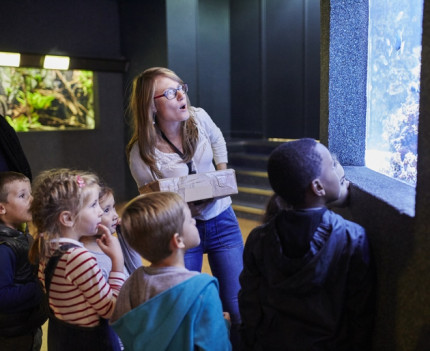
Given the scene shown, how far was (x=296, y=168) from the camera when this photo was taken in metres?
1.31

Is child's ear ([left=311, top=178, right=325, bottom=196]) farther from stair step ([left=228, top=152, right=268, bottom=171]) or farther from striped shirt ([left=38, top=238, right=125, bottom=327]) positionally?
Answer: stair step ([left=228, top=152, right=268, bottom=171])

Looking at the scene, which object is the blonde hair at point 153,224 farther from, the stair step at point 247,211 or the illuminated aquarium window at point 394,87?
the stair step at point 247,211

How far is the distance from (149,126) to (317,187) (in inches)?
39.7

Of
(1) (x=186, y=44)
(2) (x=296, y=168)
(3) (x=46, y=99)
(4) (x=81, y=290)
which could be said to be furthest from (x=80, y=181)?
(3) (x=46, y=99)

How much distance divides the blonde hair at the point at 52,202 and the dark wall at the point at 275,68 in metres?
5.96

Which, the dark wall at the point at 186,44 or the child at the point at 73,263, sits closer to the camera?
the child at the point at 73,263

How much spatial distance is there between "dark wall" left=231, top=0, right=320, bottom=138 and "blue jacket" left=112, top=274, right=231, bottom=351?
6.20m

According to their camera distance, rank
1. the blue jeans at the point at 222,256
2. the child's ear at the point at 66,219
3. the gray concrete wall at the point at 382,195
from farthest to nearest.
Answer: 1. the blue jeans at the point at 222,256
2. the child's ear at the point at 66,219
3. the gray concrete wall at the point at 382,195

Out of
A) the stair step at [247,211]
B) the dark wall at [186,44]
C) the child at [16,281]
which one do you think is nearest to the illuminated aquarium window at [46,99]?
the dark wall at [186,44]

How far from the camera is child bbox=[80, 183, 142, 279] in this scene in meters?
1.77

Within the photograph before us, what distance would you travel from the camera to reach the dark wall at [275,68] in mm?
7162

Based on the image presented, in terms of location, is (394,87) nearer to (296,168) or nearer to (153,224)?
(296,168)

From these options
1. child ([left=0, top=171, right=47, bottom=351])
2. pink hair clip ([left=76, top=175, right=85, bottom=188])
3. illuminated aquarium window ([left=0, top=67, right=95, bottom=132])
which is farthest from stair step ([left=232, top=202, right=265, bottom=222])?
pink hair clip ([left=76, top=175, right=85, bottom=188])

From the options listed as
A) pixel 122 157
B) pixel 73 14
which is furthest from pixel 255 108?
pixel 73 14
